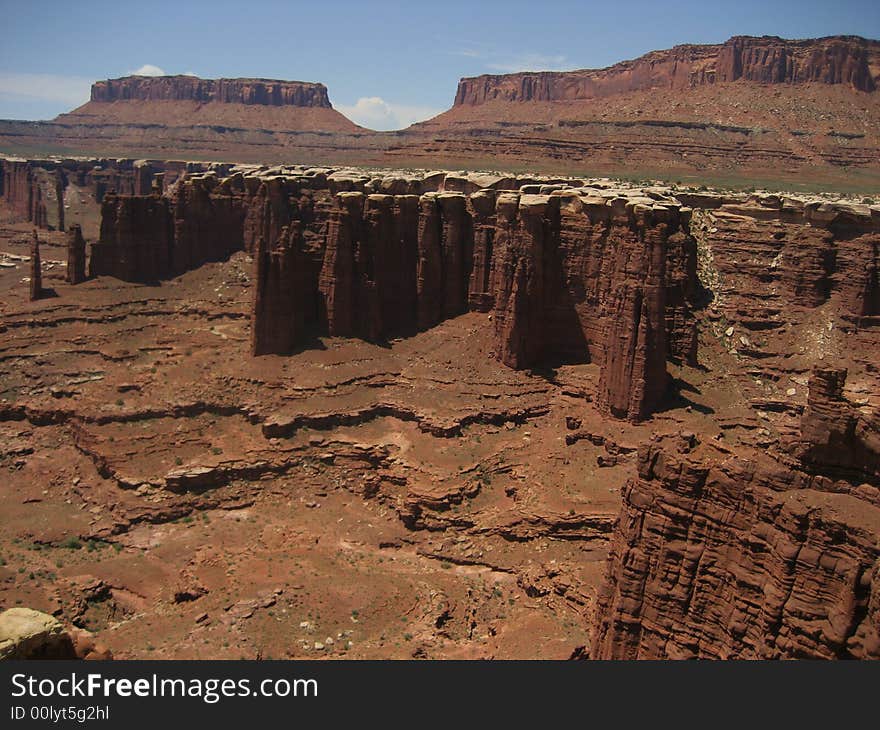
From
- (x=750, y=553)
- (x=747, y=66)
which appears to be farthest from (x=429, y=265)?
(x=747, y=66)

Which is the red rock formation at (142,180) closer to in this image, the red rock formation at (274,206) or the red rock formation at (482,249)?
the red rock formation at (274,206)

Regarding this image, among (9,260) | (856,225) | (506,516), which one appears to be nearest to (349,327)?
(506,516)

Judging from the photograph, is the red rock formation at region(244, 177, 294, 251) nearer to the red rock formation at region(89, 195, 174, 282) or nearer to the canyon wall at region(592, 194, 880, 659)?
the red rock formation at region(89, 195, 174, 282)

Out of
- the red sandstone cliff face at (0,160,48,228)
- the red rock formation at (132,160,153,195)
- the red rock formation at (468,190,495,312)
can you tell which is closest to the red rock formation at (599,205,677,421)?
the red rock formation at (468,190,495,312)

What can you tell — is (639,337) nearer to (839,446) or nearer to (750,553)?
(839,446)

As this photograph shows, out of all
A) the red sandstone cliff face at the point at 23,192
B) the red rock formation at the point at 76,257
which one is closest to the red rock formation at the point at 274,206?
the red rock formation at the point at 76,257

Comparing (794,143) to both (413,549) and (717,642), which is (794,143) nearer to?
(413,549)
